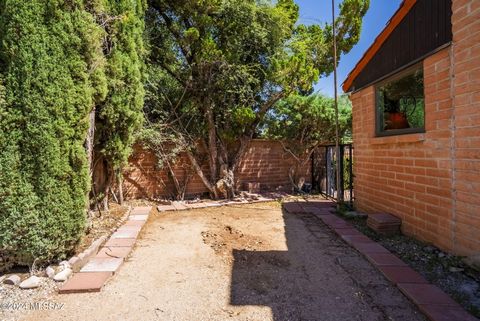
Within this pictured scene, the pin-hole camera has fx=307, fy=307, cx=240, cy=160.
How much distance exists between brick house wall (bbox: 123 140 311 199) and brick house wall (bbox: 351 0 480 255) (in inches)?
159

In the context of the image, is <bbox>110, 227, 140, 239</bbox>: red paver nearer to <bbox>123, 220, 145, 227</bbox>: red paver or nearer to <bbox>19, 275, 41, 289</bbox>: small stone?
<bbox>123, 220, 145, 227</bbox>: red paver

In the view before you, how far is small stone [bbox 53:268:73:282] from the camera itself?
296cm

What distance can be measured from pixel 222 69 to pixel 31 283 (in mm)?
5499

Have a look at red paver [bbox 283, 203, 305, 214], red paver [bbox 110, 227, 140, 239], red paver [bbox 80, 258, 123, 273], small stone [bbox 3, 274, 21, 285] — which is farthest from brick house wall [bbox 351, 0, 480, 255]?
small stone [bbox 3, 274, 21, 285]

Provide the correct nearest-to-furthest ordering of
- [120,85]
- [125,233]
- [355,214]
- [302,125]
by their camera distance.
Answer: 1. [125,233]
2. [120,85]
3. [355,214]
4. [302,125]

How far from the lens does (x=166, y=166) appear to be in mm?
7344

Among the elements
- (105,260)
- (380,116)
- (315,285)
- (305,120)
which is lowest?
(315,285)

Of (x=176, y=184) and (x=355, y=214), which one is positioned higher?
(x=176, y=184)

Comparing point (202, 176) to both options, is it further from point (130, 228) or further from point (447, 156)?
point (447, 156)

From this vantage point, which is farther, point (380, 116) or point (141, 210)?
point (141, 210)

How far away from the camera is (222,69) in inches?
277

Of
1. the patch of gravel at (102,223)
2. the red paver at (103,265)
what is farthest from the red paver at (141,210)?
the red paver at (103,265)

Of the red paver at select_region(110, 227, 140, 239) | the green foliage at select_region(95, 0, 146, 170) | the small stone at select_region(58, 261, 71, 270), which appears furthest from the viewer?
the green foliage at select_region(95, 0, 146, 170)

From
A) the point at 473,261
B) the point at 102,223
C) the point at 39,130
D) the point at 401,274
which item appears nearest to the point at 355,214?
the point at 473,261
